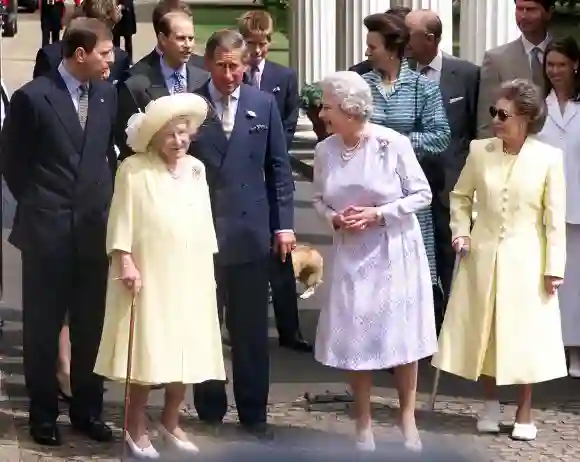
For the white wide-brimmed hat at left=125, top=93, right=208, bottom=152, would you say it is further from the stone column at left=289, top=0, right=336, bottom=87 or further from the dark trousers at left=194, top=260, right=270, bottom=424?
the stone column at left=289, top=0, right=336, bottom=87

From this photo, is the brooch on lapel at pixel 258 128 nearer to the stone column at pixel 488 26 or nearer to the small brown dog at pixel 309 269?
the small brown dog at pixel 309 269

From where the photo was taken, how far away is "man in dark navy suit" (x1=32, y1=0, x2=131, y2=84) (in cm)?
679

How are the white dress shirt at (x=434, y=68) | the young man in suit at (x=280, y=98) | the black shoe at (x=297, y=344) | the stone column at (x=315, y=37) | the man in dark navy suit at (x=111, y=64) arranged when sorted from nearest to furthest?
the man in dark navy suit at (x=111, y=64)
the white dress shirt at (x=434, y=68)
the young man in suit at (x=280, y=98)
the black shoe at (x=297, y=344)
the stone column at (x=315, y=37)

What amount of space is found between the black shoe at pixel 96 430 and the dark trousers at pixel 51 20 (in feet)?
56.3

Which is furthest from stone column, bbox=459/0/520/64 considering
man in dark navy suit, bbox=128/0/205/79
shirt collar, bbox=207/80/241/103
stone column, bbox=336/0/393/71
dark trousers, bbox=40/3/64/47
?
dark trousers, bbox=40/3/64/47

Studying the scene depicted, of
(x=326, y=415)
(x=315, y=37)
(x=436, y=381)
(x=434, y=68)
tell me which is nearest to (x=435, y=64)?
(x=434, y=68)

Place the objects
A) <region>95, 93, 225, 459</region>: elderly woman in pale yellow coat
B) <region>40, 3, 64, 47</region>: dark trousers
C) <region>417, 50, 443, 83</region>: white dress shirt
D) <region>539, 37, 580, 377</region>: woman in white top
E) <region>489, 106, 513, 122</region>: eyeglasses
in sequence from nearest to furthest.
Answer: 1. <region>95, 93, 225, 459</region>: elderly woman in pale yellow coat
2. <region>489, 106, 513, 122</region>: eyeglasses
3. <region>539, 37, 580, 377</region>: woman in white top
4. <region>417, 50, 443, 83</region>: white dress shirt
5. <region>40, 3, 64, 47</region>: dark trousers

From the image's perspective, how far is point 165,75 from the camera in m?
6.41

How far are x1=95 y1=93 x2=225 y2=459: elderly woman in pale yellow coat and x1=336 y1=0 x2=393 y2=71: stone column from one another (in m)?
A: 6.30

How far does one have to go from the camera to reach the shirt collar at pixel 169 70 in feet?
21.0

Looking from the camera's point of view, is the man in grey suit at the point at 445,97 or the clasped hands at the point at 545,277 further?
the man in grey suit at the point at 445,97

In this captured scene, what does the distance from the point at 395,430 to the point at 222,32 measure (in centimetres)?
196

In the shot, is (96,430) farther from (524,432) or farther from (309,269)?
(524,432)

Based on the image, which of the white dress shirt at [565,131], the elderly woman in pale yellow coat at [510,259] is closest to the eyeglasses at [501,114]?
the elderly woman in pale yellow coat at [510,259]
